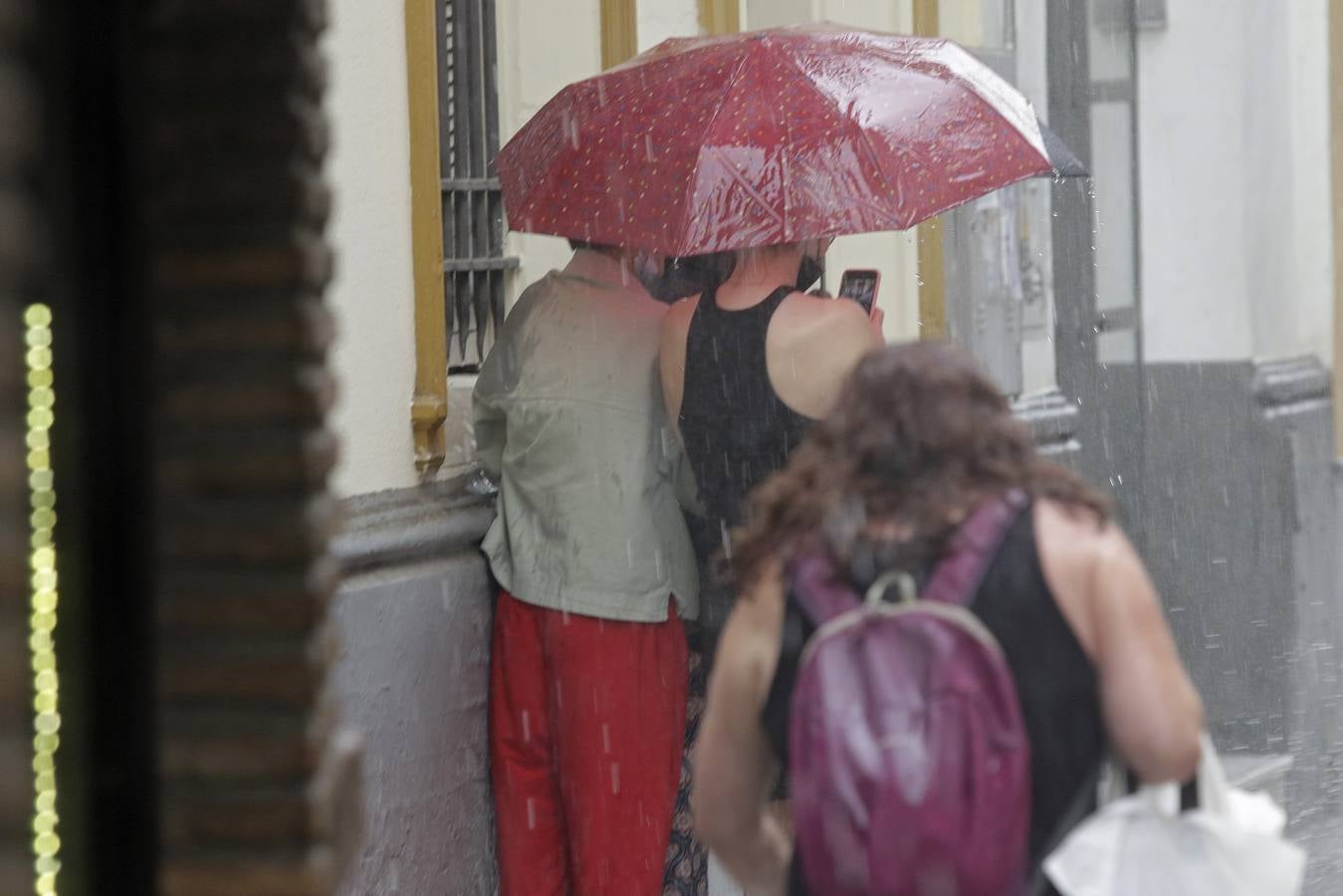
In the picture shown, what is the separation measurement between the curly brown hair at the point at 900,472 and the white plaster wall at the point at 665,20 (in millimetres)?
3892

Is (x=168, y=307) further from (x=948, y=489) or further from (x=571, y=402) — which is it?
(x=571, y=402)

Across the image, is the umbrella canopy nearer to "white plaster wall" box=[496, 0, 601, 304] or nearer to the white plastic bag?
"white plaster wall" box=[496, 0, 601, 304]

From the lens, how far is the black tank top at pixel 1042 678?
123 inches

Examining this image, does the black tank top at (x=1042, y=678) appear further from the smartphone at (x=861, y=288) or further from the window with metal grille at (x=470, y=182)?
the window with metal grille at (x=470, y=182)

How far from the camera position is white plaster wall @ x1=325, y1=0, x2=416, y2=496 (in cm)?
564

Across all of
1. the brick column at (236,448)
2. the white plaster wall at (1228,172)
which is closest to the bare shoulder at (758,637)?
the brick column at (236,448)

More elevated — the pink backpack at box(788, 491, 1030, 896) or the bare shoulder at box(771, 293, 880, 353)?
the bare shoulder at box(771, 293, 880, 353)

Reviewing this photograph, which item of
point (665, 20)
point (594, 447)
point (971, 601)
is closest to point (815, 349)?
point (594, 447)

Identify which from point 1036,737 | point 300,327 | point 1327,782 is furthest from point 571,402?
point 1327,782

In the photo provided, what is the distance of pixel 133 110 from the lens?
197cm

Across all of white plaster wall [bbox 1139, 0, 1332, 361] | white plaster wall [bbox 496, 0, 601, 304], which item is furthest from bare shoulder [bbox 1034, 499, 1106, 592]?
white plaster wall [bbox 1139, 0, 1332, 361]

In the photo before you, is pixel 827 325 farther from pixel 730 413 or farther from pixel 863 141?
pixel 863 141

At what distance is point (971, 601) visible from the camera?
123 inches

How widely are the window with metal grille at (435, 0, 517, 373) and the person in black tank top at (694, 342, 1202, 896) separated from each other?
10.5 feet
